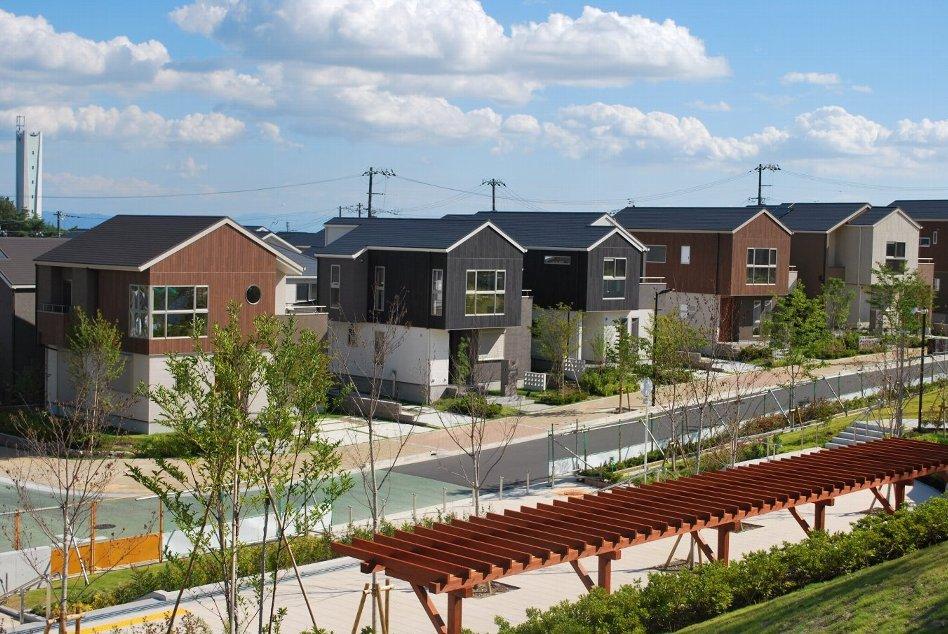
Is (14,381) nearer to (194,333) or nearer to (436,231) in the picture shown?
(436,231)

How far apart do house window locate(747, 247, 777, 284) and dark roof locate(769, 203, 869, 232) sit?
18.6 ft

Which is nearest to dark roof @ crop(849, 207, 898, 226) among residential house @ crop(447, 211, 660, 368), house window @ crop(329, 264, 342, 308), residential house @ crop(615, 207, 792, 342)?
residential house @ crop(615, 207, 792, 342)

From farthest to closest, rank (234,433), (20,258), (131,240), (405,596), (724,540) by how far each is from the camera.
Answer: (20,258) < (131,240) < (405,596) < (724,540) < (234,433)

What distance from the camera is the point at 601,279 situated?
45500 millimetres

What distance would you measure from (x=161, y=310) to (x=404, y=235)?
11426mm

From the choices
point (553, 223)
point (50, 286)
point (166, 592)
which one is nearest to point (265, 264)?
point (50, 286)

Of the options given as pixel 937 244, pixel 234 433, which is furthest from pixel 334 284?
pixel 937 244

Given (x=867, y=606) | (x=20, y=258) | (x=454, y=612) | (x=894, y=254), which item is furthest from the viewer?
(x=894, y=254)

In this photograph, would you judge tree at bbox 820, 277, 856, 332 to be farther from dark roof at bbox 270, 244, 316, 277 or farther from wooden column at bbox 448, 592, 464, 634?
wooden column at bbox 448, 592, 464, 634

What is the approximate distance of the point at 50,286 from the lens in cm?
3628

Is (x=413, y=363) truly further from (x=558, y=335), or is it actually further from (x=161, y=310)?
(x=161, y=310)

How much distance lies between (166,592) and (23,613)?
2.12 metres

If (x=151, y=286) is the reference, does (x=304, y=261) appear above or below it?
above

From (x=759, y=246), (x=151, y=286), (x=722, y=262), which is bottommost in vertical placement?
(x=151, y=286)
